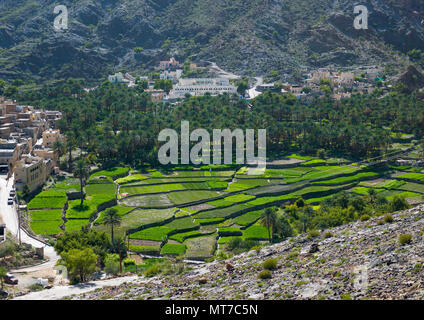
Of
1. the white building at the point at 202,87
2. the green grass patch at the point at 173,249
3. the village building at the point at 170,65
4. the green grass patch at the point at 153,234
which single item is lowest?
the green grass patch at the point at 173,249

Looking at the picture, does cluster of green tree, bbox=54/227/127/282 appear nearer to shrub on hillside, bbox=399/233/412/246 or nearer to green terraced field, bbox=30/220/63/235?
green terraced field, bbox=30/220/63/235

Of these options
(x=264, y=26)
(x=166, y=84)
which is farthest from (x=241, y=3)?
(x=166, y=84)

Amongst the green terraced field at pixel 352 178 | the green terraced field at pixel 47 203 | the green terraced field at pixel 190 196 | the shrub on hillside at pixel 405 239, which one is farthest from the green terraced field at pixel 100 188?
the shrub on hillside at pixel 405 239

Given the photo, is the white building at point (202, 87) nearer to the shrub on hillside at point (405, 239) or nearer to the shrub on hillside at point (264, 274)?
the shrub on hillside at point (264, 274)

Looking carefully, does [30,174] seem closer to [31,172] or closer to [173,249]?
[31,172]

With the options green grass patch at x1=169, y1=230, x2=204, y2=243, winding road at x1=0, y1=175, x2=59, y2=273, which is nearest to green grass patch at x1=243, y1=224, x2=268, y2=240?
green grass patch at x1=169, y1=230, x2=204, y2=243
